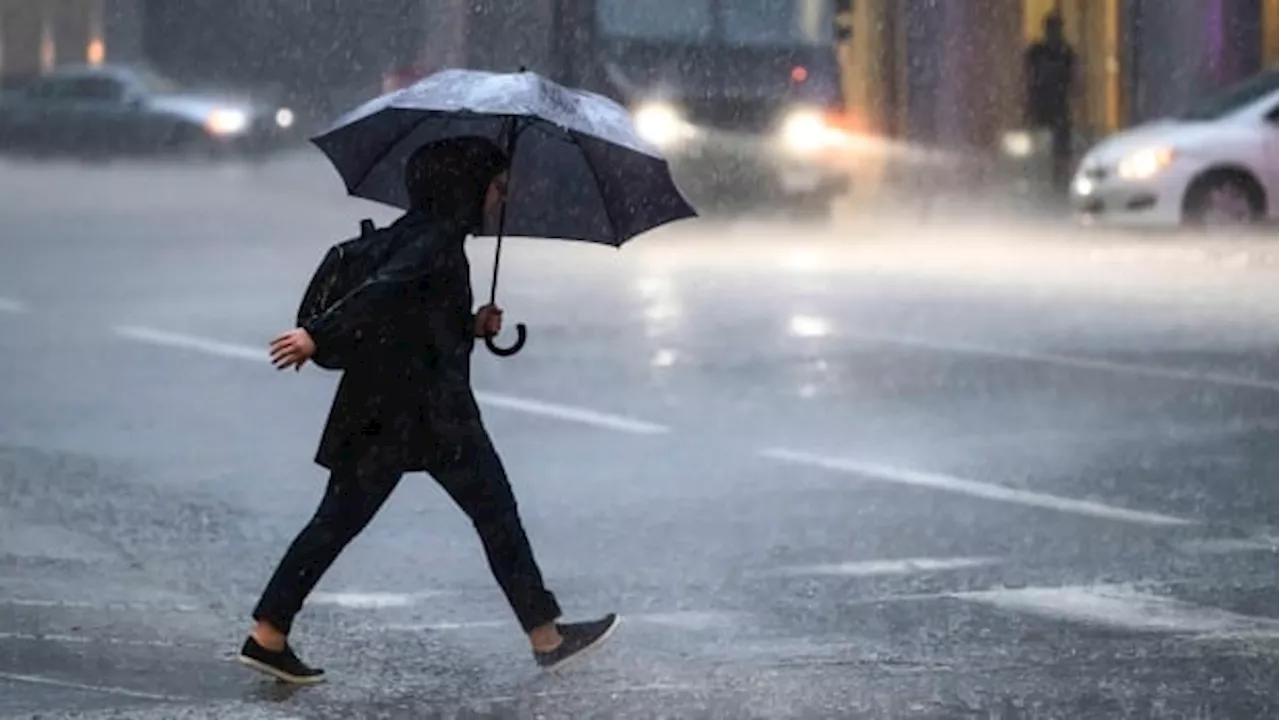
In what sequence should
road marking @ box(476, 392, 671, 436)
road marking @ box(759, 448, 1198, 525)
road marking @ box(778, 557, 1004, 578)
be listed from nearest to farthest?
road marking @ box(778, 557, 1004, 578) → road marking @ box(759, 448, 1198, 525) → road marking @ box(476, 392, 671, 436)

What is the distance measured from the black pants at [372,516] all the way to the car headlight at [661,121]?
16627mm

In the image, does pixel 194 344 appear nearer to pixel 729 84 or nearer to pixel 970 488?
pixel 970 488

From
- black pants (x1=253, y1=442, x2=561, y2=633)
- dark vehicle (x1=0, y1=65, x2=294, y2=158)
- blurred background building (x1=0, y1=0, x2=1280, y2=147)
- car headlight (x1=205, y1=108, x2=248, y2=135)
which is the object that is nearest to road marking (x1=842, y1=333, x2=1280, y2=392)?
black pants (x1=253, y1=442, x2=561, y2=633)

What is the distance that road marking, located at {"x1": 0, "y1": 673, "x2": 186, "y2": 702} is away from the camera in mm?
6824

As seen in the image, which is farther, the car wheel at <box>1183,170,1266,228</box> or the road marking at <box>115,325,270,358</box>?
the car wheel at <box>1183,170,1266,228</box>

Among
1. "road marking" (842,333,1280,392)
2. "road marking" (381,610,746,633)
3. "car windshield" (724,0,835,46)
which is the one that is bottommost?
"road marking" (381,610,746,633)

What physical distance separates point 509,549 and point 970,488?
343 centimetres

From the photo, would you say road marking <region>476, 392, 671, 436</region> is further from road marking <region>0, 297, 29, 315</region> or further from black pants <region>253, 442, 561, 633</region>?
road marking <region>0, 297, 29, 315</region>

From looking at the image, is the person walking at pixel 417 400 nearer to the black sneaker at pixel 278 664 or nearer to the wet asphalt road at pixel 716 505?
the black sneaker at pixel 278 664

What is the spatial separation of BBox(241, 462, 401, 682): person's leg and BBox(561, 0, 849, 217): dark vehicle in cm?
1659

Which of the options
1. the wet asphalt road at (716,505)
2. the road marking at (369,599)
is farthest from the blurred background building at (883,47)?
the road marking at (369,599)

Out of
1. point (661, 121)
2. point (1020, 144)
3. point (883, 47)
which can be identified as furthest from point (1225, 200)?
point (883, 47)

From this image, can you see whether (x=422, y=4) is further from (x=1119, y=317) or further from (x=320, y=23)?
(x=320, y=23)

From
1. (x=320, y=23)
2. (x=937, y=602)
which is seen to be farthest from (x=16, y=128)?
(x=937, y=602)
